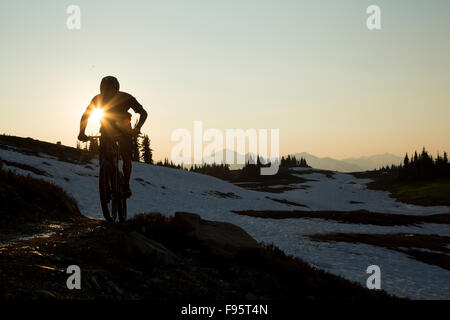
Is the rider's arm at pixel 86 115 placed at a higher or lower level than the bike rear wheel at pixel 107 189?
higher

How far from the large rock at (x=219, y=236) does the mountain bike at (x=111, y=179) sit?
1638 mm

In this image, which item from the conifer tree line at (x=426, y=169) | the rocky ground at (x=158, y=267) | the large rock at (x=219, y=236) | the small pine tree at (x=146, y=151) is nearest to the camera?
the rocky ground at (x=158, y=267)

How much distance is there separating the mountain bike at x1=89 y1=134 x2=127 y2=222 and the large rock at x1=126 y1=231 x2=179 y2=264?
1818 mm

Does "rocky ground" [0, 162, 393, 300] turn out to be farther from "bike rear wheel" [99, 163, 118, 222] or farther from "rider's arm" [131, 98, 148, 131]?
"rider's arm" [131, 98, 148, 131]

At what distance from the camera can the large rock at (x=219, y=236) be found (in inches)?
296

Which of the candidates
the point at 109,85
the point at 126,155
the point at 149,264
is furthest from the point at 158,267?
the point at 109,85

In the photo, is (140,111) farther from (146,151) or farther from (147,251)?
(146,151)

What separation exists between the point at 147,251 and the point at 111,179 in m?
2.75

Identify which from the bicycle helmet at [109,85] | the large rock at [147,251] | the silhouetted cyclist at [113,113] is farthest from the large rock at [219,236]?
the bicycle helmet at [109,85]

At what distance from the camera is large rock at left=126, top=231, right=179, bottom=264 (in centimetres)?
607

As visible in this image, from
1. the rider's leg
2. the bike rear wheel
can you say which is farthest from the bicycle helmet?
the bike rear wheel

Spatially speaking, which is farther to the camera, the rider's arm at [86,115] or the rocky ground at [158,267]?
the rider's arm at [86,115]

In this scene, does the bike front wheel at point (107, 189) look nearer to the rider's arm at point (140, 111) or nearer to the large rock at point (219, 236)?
the rider's arm at point (140, 111)
